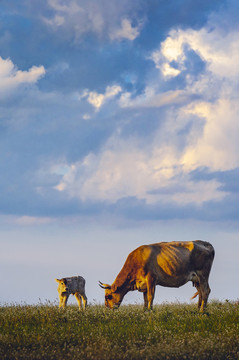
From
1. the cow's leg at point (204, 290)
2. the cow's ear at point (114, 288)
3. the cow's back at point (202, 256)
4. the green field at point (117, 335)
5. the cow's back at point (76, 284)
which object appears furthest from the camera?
the cow's back at point (76, 284)

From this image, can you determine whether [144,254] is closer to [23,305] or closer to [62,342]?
[23,305]

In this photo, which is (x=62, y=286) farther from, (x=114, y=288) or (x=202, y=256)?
(x=202, y=256)

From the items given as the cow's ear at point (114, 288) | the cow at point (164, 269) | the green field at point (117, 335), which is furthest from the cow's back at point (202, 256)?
the cow's ear at point (114, 288)

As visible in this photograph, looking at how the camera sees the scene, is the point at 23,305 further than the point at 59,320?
Yes

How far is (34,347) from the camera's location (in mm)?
11633

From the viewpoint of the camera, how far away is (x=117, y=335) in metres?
12.8

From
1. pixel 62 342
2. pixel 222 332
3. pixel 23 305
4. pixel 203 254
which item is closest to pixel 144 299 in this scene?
pixel 203 254

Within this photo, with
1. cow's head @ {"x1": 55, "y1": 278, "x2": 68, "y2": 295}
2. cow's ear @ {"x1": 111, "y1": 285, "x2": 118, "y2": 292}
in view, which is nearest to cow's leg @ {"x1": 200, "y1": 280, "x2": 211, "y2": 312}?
cow's ear @ {"x1": 111, "y1": 285, "x2": 118, "y2": 292}

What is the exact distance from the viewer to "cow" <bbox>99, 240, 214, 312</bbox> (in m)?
19.5

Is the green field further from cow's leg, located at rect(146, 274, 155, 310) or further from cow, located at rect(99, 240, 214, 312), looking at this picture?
cow, located at rect(99, 240, 214, 312)

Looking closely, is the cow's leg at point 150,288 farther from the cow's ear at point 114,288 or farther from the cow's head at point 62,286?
the cow's head at point 62,286

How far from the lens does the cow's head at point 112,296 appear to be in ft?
66.1

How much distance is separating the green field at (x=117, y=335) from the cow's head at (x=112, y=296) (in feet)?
12.2

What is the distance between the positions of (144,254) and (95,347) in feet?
28.8
